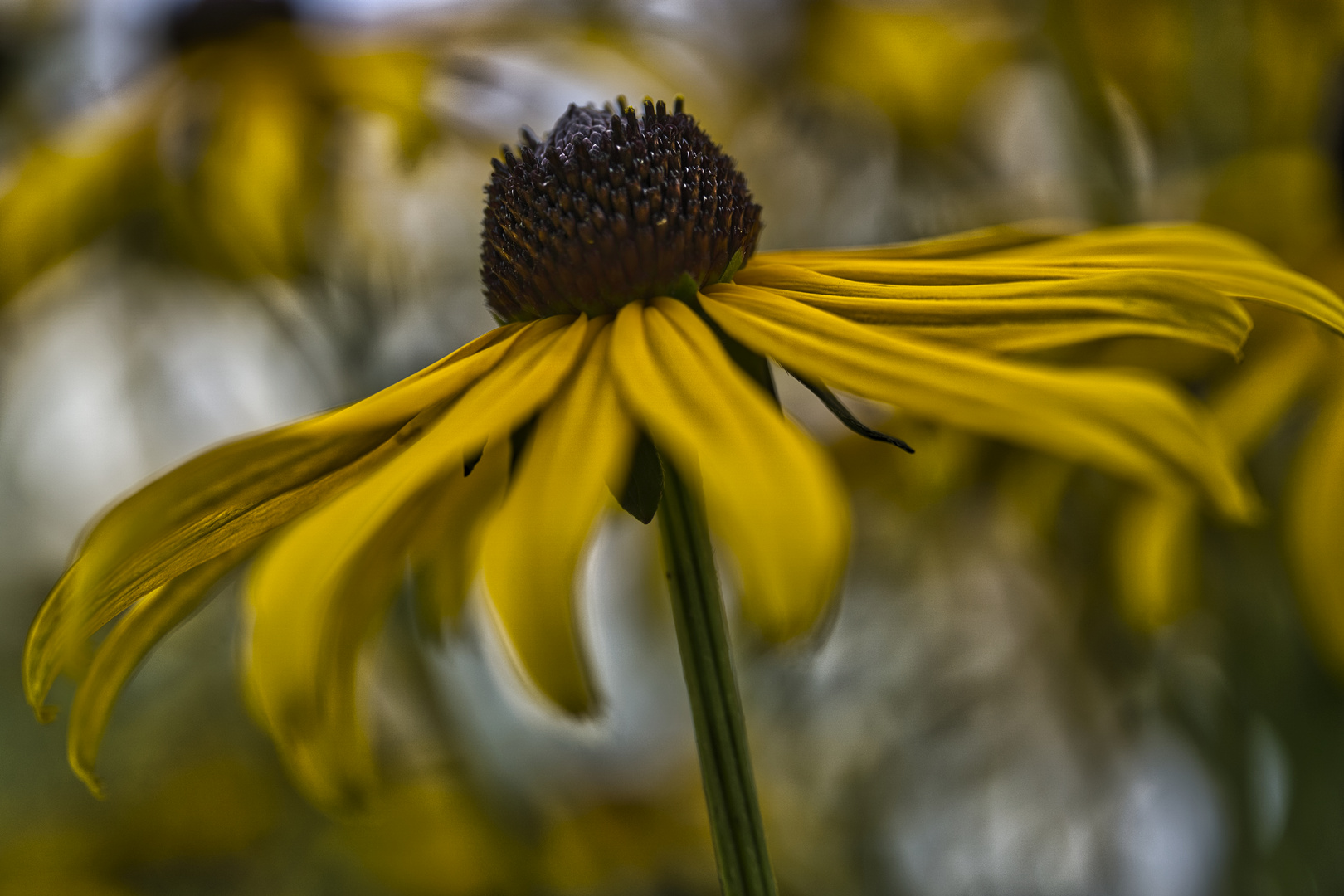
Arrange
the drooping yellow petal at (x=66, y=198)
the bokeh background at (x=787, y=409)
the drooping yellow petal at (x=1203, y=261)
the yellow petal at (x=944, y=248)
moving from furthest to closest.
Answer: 1. the drooping yellow petal at (x=66, y=198)
2. the bokeh background at (x=787, y=409)
3. the yellow petal at (x=944, y=248)
4. the drooping yellow petal at (x=1203, y=261)

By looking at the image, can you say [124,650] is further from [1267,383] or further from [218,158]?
[218,158]

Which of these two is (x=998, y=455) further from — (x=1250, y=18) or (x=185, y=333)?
(x=185, y=333)

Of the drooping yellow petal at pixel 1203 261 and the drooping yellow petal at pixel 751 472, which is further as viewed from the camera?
the drooping yellow petal at pixel 1203 261

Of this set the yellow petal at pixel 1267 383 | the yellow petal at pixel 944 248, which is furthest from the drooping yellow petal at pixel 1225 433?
the yellow petal at pixel 944 248

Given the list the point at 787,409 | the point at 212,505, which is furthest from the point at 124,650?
the point at 787,409

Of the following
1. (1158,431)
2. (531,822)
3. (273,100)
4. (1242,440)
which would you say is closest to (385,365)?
(273,100)

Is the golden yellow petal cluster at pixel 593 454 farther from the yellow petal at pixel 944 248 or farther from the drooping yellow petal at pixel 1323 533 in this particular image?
the drooping yellow petal at pixel 1323 533

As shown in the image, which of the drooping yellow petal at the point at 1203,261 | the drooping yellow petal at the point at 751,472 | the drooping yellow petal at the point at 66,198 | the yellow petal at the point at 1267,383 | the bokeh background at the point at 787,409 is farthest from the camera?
the drooping yellow petal at the point at 66,198
